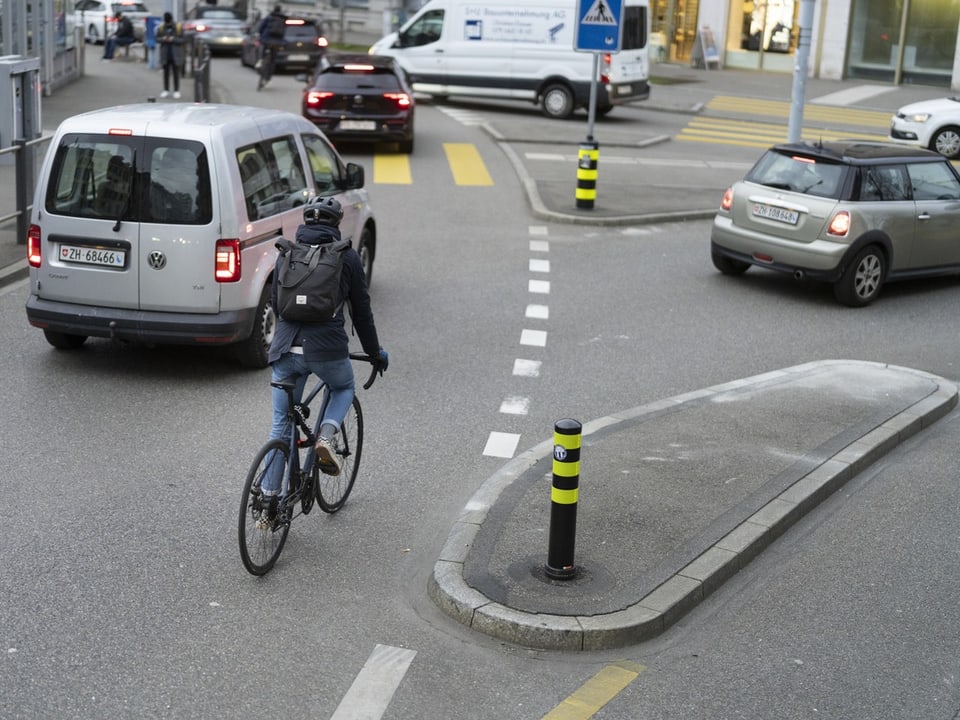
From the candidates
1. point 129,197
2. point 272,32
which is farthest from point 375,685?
point 272,32

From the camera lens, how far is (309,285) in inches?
269

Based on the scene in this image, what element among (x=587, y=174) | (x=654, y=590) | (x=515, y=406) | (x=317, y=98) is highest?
(x=317, y=98)

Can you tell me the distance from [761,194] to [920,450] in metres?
5.50

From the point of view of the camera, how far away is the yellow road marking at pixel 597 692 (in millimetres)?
5582

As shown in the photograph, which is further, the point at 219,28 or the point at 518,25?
the point at 219,28

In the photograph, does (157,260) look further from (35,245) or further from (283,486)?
(283,486)

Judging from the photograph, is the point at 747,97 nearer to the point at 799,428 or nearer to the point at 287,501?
the point at 799,428

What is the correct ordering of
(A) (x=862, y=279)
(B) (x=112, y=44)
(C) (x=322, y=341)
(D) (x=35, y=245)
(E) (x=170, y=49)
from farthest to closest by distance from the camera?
(B) (x=112, y=44), (E) (x=170, y=49), (A) (x=862, y=279), (D) (x=35, y=245), (C) (x=322, y=341)

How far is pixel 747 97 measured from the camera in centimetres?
3609

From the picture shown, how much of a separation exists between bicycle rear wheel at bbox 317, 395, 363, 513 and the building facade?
107 feet

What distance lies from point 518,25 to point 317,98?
805 cm

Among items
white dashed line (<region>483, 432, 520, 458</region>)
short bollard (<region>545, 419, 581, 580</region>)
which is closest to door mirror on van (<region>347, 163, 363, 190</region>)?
white dashed line (<region>483, 432, 520, 458</region>)

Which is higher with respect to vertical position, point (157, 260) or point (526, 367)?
point (157, 260)

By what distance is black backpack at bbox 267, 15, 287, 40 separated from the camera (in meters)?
35.8
